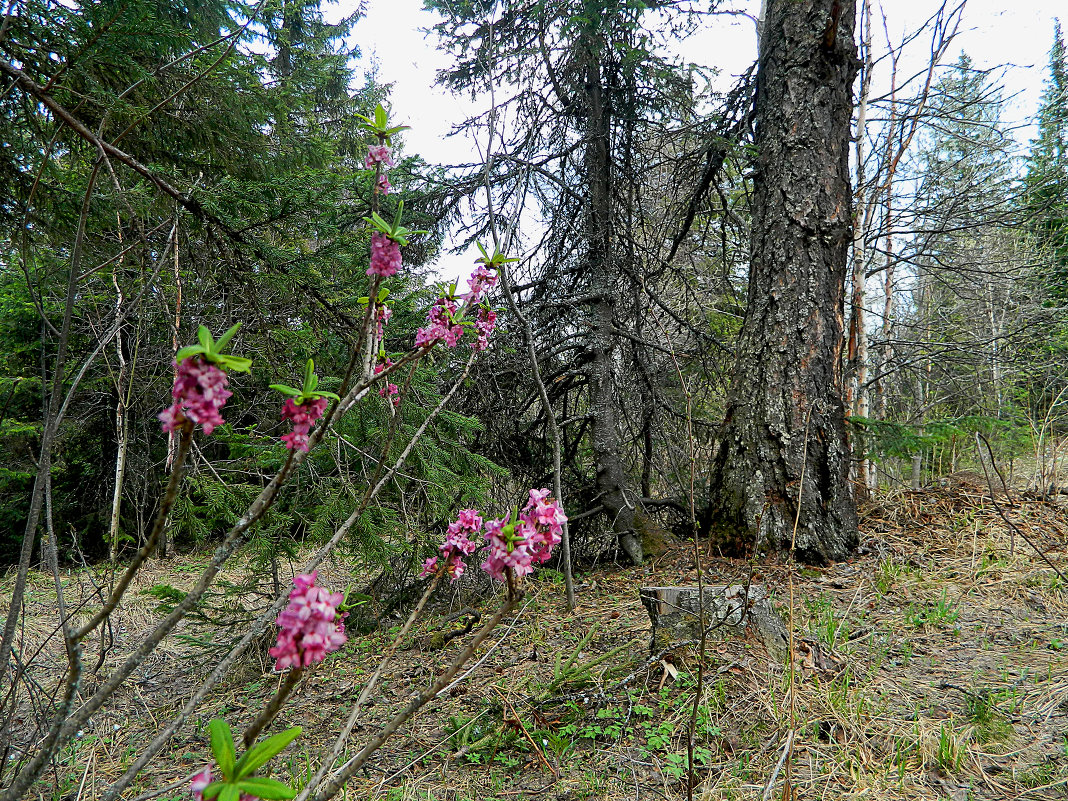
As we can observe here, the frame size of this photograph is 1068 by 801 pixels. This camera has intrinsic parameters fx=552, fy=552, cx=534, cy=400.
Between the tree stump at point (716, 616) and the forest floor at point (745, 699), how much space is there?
0.27 feet

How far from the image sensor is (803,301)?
11.6ft

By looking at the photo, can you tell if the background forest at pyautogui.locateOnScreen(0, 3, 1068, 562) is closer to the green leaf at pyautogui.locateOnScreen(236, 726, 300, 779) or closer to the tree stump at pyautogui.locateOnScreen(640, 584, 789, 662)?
the tree stump at pyautogui.locateOnScreen(640, 584, 789, 662)

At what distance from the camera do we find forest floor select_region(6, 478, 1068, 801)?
1.86 m

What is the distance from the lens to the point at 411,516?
362 centimetres

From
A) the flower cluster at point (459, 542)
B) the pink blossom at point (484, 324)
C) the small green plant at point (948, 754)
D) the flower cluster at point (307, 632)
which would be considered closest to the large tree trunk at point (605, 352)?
the pink blossom at point (484, 324)

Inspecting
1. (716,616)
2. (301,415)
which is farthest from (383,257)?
(716,616)

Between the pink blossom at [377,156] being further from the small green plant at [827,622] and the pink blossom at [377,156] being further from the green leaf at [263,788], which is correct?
the small green plant at [827,622]

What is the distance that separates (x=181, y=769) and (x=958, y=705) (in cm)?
331

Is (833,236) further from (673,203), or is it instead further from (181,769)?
(181,769)

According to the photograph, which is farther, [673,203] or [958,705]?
[673,203]

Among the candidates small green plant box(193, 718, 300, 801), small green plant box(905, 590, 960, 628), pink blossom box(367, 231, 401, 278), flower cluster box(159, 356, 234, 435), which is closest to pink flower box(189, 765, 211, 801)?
small green plant box(193, 718, 300, 801)

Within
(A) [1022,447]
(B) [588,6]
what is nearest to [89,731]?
(B) [588,6]

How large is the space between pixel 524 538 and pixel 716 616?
190 cm

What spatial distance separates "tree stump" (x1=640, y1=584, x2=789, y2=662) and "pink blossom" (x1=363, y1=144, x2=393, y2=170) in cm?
223
